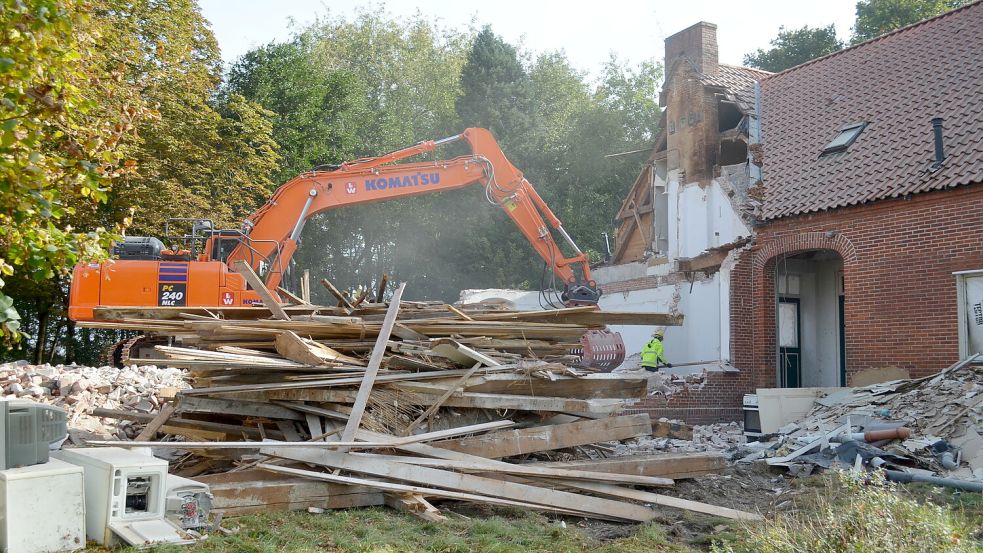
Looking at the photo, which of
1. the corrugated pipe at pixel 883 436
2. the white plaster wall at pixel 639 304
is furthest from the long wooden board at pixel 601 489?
the white plaster wall at pixel 639 304

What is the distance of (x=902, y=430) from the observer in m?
10.6

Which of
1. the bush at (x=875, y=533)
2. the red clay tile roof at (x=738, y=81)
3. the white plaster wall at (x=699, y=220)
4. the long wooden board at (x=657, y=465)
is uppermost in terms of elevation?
the red clay tile roof at (x=738, y=81)

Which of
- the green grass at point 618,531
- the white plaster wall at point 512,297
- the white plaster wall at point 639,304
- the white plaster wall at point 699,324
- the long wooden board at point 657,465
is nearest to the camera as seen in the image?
the green grass at point 618,531

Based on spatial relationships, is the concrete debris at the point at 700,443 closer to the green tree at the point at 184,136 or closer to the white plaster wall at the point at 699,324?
the white plaster wall at the point at 699,324

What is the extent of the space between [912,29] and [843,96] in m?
2.12

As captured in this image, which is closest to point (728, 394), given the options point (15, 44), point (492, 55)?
point (15, 44)

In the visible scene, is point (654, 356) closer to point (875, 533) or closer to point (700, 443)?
point (700, 443)

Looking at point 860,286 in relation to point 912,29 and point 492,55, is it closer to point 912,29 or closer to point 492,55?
point 912,29

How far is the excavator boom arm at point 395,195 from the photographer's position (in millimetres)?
15758

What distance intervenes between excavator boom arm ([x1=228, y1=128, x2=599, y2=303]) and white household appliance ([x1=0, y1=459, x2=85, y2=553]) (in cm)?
998

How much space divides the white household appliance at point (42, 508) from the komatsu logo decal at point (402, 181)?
11.2 metres

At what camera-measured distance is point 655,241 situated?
23.1 metres

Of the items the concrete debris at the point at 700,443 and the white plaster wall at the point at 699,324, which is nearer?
the concrete debris at the point at 700,443

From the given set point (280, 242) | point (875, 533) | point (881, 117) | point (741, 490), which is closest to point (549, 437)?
point (741, 490)
